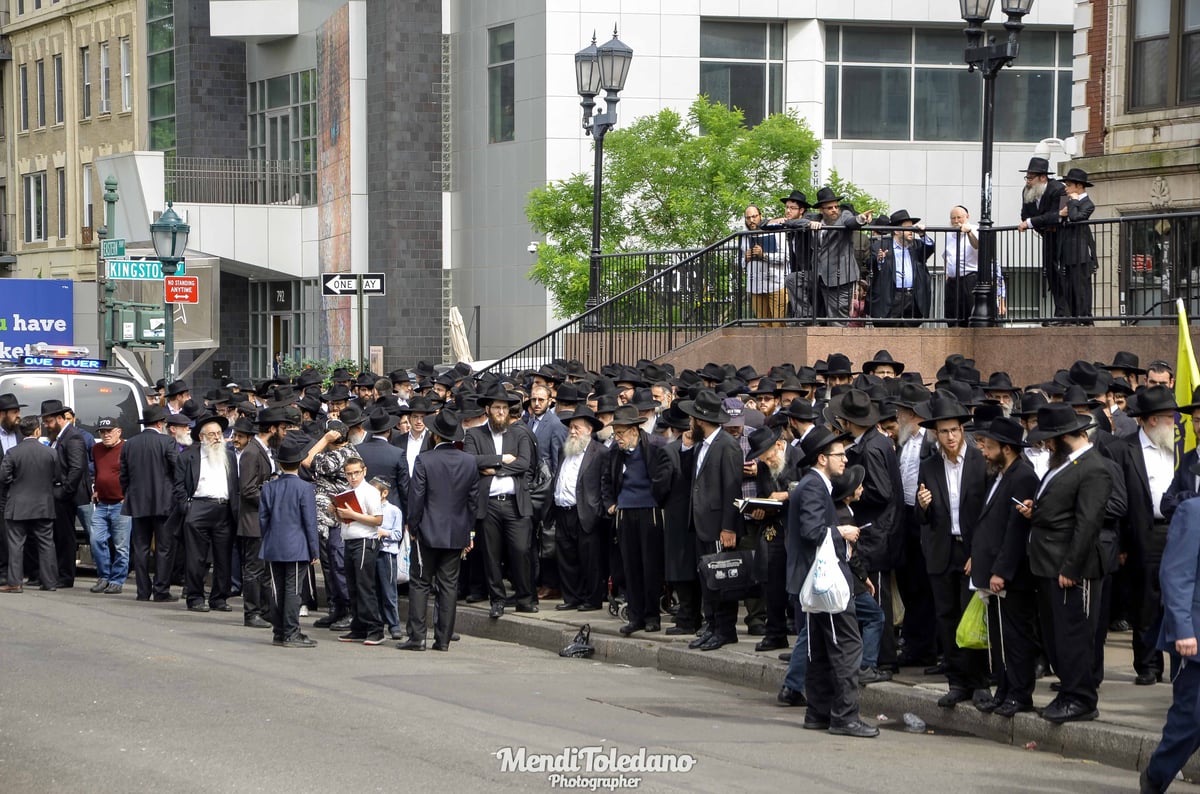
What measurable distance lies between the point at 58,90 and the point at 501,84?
24593mm

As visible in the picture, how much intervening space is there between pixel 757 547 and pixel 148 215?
3341cm

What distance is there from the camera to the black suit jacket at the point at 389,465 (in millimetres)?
15070

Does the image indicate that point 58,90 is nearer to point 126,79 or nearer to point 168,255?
point 126,79

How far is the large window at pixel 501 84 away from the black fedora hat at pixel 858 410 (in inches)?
1052

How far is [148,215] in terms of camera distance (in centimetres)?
4341

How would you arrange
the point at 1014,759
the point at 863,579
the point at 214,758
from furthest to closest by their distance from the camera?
the point at 863,579, the point at 1014,759, the point at 214,758

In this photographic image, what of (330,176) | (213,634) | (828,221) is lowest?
(213,634)

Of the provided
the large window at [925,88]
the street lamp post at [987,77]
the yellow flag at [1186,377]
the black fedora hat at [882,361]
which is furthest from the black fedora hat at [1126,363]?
the large window at [925,88]

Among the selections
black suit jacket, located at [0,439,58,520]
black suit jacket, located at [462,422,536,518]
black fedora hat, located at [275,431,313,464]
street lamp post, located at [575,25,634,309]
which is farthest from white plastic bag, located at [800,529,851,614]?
street lamp post, located at [575,25,634,309]

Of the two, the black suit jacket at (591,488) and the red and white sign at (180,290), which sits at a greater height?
the red and white sign at (180,290)

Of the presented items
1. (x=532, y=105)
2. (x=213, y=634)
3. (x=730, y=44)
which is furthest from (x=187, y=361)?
(x=213, y=634)

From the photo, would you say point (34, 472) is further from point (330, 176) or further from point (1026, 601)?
point (330, 176)

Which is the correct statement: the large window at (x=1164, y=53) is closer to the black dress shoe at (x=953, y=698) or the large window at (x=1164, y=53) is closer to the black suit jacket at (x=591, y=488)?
the black suit jacket at (x=591, y=488)

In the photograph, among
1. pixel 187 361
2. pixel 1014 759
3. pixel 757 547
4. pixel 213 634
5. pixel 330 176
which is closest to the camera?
pixel 1014 759
